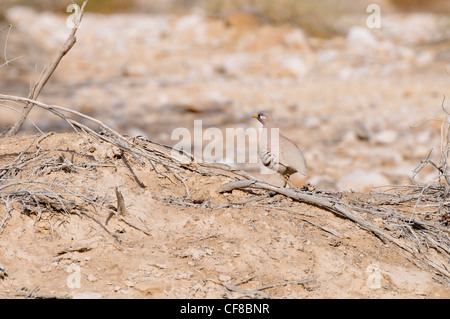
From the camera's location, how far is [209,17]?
48.9 feet

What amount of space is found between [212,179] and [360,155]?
14.1ft

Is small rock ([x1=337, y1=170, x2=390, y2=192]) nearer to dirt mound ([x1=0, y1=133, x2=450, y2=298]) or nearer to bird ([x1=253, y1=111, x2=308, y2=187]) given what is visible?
bird ([x1=253, y1=111, x2=308, y2=187])

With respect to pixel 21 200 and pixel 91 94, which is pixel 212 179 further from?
pixel 91 94

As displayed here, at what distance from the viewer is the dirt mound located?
3.20 meters

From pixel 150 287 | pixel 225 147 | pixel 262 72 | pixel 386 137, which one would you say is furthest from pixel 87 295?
pixel 262 72

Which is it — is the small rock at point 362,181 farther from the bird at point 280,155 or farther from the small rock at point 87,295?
the small rock at point 87,295

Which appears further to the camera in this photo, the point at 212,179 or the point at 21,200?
the point at 212,179

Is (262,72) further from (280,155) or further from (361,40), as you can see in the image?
(280,155)

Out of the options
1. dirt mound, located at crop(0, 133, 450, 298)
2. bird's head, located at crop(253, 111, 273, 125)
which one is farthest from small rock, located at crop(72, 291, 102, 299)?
bird's head, located at crop(253, 111, 273, 125)

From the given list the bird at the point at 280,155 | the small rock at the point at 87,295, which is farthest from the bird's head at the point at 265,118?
the small rock at the point at 87,295

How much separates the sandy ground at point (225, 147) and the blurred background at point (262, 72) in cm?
4

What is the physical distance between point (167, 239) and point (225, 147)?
499cm

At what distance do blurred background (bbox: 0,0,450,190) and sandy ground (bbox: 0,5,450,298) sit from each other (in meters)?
0.04

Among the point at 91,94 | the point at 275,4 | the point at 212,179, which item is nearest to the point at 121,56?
the point at 91,94
